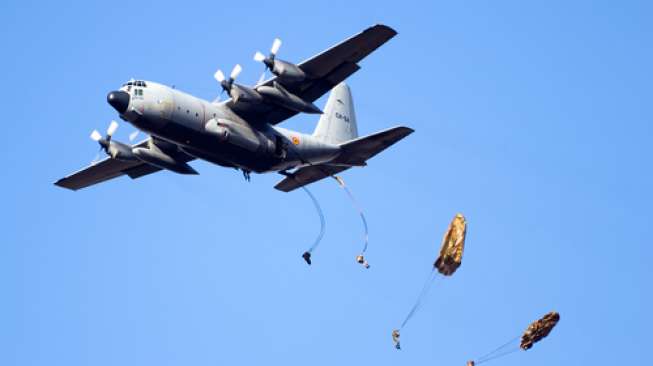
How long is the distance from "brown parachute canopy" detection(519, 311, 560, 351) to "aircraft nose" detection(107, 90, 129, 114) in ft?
57.3

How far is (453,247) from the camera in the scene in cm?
3825

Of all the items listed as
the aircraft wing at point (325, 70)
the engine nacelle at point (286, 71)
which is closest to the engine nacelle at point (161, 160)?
the aircraft wing at point (325, 70)

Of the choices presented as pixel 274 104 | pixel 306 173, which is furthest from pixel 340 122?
pixel 274 104

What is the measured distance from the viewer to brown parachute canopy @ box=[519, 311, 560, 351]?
37.2 m

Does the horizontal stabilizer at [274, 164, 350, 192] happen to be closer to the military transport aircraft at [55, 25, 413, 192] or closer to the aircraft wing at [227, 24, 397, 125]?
the military transport aircraft at [55, 25, 413, 192]

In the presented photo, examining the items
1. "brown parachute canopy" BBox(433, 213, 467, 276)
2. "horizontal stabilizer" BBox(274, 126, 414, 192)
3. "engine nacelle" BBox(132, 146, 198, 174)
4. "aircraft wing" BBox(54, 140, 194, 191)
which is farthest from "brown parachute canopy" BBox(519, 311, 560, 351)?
"aircraft wing" BBox(54, 140, 194, 191)

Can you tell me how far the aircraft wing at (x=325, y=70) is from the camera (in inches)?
1673

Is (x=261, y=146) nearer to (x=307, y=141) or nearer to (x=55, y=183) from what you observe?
(x=307, y=141)

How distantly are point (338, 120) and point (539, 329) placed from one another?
17.2m

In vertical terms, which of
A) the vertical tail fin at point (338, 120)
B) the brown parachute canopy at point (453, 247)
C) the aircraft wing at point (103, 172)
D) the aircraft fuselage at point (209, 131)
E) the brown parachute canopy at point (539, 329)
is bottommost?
the brown parachute canopy at point (539, 329)

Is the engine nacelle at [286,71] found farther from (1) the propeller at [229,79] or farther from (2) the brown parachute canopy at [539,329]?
(2) the brown parachute canopy at [539,329]

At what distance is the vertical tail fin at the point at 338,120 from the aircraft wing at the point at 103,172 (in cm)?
799

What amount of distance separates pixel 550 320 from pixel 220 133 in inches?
589

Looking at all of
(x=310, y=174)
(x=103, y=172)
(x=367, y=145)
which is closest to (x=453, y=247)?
(x=367, y=145)
